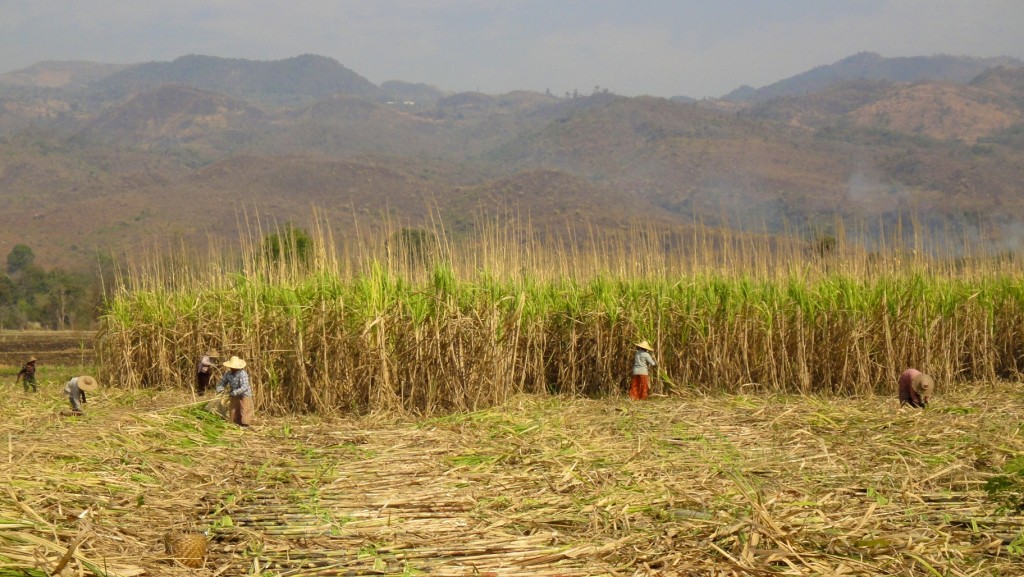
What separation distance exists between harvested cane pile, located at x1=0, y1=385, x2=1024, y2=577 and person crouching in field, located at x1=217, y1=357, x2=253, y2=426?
0.65 meters

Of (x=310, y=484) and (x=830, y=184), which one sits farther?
(x=830, y=184)

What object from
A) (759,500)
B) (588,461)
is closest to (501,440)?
(588,461)

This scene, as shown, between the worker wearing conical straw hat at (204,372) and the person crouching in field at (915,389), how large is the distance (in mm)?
8522

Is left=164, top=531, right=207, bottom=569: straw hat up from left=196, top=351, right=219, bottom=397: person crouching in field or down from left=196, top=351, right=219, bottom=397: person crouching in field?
up

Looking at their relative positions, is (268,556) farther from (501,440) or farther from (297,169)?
(297,169)

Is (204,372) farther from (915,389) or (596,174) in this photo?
(596,174)

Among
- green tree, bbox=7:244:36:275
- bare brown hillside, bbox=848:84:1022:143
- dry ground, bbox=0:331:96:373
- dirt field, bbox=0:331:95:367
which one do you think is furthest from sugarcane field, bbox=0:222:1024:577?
bare brown hillside, bbox=848:84:1022:143

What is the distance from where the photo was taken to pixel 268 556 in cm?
520

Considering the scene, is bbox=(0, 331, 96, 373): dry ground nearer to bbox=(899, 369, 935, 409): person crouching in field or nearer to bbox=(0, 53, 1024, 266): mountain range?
bbox=(899, 369, 935, 409): person crouching in field

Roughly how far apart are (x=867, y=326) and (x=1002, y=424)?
4.24 metres

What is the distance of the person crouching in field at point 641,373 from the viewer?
1175 centimetres

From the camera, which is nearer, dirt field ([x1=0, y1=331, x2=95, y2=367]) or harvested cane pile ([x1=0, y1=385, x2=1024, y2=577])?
harvested cane pile ([x1=0, y1=385, x2=1024, y2=577])

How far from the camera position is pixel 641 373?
38.5 feet

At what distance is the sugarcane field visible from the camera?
5.16 metres
